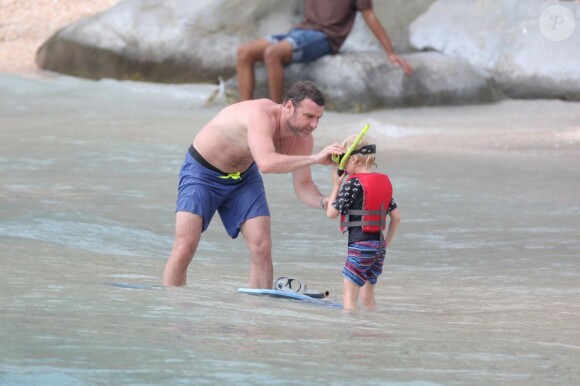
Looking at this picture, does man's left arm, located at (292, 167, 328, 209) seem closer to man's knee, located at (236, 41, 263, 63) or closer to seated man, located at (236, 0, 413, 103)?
seated man, located at (236, 0, 413, 103)

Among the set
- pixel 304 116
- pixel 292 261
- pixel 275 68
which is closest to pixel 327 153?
pixel 304 116

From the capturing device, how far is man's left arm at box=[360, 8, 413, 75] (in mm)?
15328

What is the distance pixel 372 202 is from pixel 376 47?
39.0 feet

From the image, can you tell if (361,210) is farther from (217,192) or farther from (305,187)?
(217,192)

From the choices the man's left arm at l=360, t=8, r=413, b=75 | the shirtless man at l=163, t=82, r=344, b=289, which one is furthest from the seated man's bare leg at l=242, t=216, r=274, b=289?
the man's left arm at l=360, t=8, r=413, b=75

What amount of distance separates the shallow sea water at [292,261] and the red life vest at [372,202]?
43 centimetres

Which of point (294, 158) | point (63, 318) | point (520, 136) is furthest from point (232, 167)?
point (520, 136)

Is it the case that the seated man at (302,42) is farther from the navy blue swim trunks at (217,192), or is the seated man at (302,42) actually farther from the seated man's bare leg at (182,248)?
the seated man's bare leg at (182,248)

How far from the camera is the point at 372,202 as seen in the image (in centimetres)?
636

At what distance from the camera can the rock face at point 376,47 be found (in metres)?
16.6

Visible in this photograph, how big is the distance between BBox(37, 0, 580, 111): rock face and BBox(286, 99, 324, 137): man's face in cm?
961

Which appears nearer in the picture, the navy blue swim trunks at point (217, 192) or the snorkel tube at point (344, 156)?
the snorkel tube at point (344, 156)

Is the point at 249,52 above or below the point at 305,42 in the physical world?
below

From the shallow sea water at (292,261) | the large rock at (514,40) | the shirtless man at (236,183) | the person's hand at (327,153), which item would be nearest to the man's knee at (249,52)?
the shallow sea water at (292,261)
